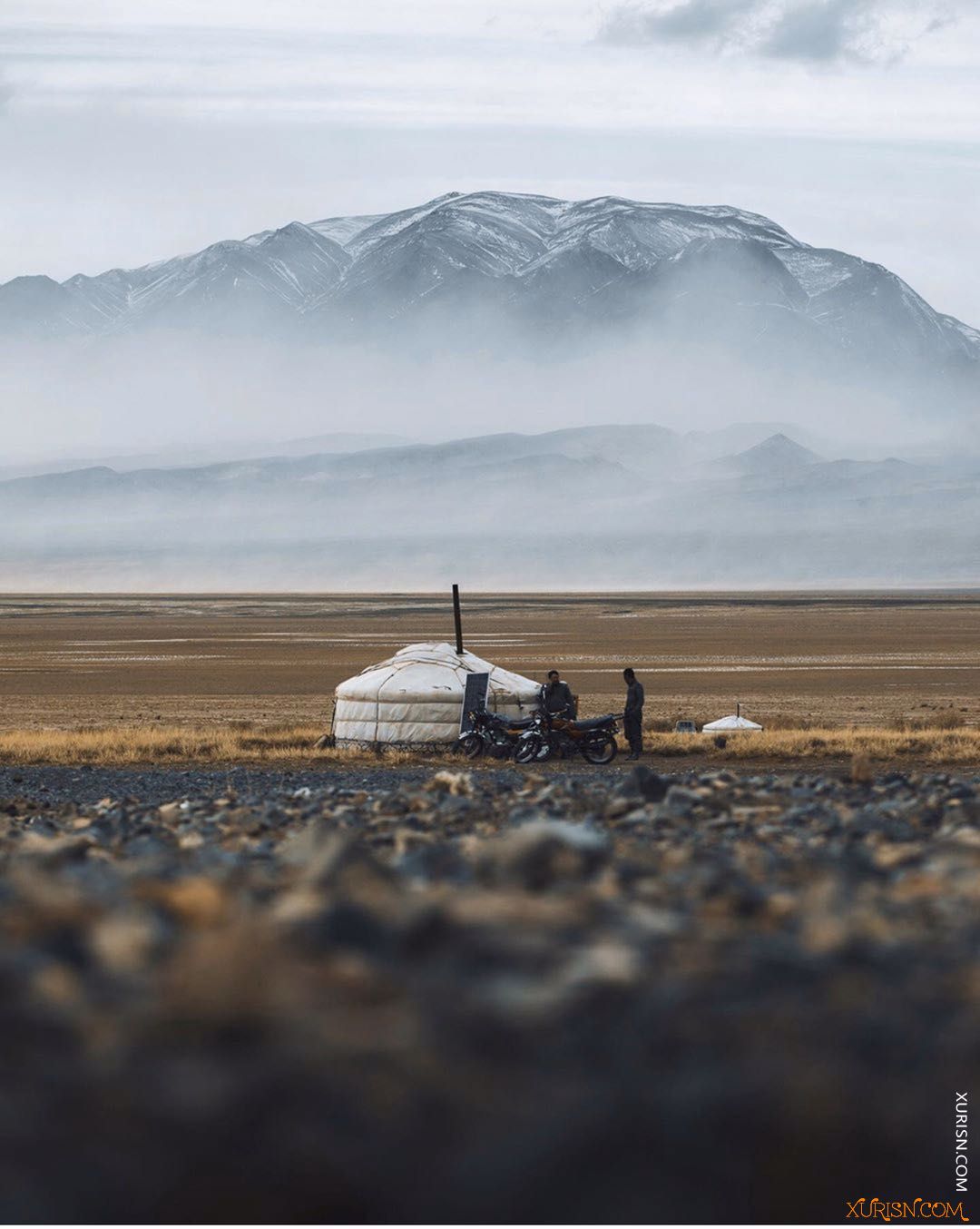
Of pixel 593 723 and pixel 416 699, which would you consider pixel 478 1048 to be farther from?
pixel 416 699

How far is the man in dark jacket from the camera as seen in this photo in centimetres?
2470

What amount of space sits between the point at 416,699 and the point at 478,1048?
866 inches

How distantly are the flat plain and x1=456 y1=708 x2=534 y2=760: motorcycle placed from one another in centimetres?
792

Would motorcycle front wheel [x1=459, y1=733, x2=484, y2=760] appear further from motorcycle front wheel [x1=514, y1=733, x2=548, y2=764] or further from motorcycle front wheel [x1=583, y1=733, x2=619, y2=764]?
motorcycle front wheel [x1=583, y1=733, x2=619, y2=764]

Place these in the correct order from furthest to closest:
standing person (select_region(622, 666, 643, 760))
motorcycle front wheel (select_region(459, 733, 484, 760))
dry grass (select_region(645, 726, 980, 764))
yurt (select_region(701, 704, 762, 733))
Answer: yurt (select_region(701, 704, 762, 733)) < motorcycle front wheel (select_region(459, 733, 484, 760)) < standing person (select_region(622, 666, 643, 760)) < dry grass (select_region(645, 726, 980, 764))

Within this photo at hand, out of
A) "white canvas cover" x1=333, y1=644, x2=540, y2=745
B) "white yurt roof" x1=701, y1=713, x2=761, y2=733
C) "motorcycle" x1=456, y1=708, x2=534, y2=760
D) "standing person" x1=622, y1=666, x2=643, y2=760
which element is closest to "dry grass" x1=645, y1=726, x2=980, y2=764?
"standing person" x1=622, y1=666, x2=643, y2=760

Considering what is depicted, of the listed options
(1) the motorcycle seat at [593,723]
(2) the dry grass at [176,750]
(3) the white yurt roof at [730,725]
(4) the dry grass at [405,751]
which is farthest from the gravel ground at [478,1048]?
(3) the white yurt roof at [730,725]

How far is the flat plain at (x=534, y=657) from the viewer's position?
39281 mm

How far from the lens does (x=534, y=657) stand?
62.7 metres

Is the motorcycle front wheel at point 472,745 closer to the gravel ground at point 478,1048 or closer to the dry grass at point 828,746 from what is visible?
the dry grass at point 828,746

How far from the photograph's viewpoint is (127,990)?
5.08 m

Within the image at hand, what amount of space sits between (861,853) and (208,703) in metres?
34.6

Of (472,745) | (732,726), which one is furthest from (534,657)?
(472,745)

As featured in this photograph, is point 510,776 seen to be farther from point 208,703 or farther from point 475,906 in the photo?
point 208,703
